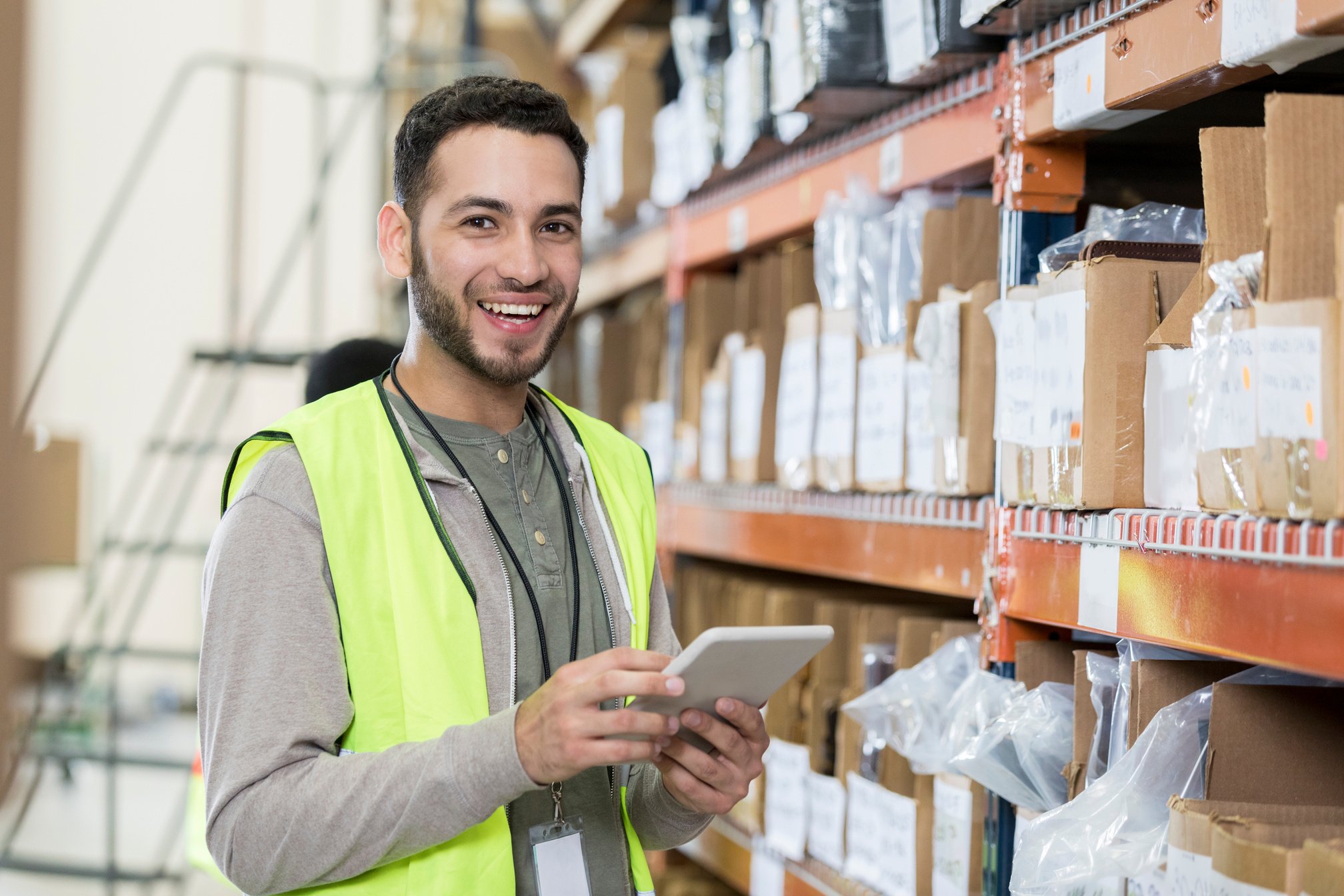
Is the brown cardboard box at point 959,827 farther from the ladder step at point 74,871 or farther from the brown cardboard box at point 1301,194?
the ladder step at point 74,871

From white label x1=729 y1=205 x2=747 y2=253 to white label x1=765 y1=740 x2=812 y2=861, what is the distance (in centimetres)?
100

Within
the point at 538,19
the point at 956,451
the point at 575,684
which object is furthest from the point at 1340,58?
the point at 538,19

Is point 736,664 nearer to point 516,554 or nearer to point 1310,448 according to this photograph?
point 516,554

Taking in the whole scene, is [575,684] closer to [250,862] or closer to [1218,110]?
[250,862]

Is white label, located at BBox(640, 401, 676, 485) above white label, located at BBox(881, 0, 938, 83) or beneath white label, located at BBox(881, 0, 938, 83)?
beneath

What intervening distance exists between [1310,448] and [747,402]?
157 centimetres

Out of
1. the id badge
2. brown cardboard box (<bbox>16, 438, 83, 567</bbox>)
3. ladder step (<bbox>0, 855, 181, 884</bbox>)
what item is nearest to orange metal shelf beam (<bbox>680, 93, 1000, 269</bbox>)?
the id badge

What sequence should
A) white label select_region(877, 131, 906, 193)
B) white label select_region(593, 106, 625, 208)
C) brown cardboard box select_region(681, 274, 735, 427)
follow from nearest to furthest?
white label select_region(877, 131, 906, 193) < brown cardboard box select_region(681, 274, 735, 427) < white label select_region(593, 106, 625, 208)

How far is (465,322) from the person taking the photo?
1568 mm

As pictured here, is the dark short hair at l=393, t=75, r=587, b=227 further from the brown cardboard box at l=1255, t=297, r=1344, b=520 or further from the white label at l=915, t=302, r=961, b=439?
the brown cardboard box at l=1255, t=297, r=1344, b=520

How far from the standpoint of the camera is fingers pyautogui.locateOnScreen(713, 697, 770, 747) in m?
1.42

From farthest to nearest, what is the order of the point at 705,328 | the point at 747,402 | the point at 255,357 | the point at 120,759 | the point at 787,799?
1. the point at 255,357
2. the point at 120,759
3. the point at 705,328
4. the point at 747,402
5. the point at 787,799

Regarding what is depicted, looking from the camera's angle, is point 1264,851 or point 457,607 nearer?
point 1264,851

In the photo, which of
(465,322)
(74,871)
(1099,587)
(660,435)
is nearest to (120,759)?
(74,871)
